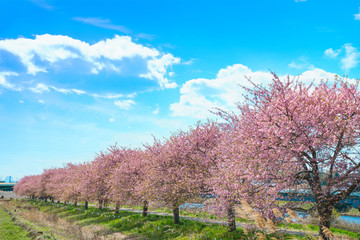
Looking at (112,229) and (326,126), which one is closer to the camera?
(326,126)

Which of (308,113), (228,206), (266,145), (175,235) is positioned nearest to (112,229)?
(175,235)

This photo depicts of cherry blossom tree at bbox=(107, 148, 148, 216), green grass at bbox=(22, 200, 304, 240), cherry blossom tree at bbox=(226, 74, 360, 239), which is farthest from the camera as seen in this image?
cherry blossom tree at bbox=(107, 148, 148, 216)

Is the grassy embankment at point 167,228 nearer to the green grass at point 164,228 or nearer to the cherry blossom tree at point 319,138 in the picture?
the green grass at point 164,228

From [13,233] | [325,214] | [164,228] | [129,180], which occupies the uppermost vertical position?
[129,180]

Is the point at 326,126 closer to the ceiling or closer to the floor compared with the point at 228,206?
closer to the ceiling

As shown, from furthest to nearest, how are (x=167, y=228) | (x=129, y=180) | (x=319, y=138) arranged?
(x=129, y=180) < (x=167, y=228) < (x=319, y=138)

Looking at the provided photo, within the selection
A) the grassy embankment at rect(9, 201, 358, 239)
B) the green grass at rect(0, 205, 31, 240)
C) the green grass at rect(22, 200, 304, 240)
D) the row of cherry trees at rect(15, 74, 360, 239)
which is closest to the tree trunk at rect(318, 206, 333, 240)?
the row of cherry trees at rect(15, 74, 360, 239)

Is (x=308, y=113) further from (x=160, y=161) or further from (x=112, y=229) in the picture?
(x=112, y=229)

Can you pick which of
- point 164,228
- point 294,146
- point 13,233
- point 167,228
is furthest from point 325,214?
point 13,233

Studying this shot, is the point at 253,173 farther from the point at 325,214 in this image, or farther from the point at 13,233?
the point at 13,233

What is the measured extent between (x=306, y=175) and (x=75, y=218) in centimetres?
3846

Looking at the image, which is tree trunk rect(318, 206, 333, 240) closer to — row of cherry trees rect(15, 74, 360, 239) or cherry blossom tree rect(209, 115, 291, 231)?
row of cherry trees rect(15, 74, 360, 239)

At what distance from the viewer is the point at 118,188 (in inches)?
1192

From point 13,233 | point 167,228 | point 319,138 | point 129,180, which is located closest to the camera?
point 319,138
